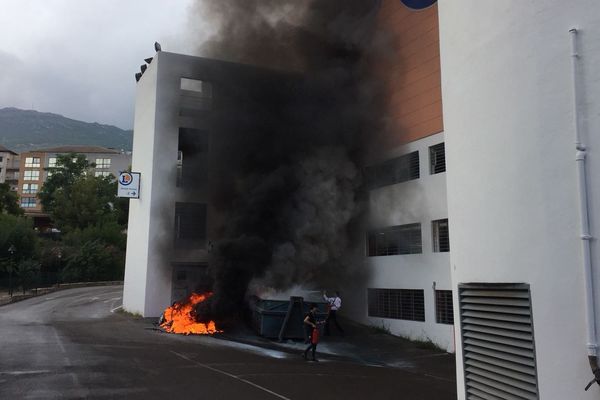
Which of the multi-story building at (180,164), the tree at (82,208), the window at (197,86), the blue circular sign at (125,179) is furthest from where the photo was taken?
the tree at (82,208)

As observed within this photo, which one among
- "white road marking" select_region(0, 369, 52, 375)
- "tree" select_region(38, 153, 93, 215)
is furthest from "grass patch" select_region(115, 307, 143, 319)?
"tree" select_region(38, 153, 93, 215)

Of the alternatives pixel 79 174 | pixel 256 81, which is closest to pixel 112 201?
pixel 79 174

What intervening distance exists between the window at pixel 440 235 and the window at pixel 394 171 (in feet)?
5.81

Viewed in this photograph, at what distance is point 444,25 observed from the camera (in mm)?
5043

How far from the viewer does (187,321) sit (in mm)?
15867

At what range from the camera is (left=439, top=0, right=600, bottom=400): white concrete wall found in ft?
11.2

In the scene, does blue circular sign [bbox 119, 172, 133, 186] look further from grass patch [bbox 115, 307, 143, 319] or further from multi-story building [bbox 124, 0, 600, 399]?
multi-story building [bbox 124, 0, 600, 399]

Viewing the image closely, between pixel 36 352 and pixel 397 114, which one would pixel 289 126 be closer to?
pixel 397 114

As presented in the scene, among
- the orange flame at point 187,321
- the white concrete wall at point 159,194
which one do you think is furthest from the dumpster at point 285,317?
the white concrete wall at point 159,194

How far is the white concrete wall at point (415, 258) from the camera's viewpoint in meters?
13.5

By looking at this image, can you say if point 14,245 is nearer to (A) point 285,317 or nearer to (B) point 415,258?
(A) point 285,317

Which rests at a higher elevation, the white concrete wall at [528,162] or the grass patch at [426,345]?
the white concrete wall at [528,162]

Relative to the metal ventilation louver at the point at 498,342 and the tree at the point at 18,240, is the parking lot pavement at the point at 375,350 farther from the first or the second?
the tree at the point at 18,240

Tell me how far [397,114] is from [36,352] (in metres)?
12.1
